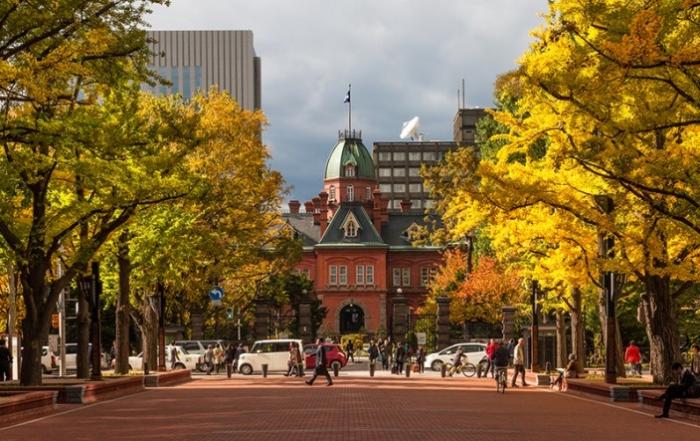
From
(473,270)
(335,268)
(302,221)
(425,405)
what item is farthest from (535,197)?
(302,221)

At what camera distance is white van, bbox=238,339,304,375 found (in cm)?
4888

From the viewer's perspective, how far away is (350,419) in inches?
787

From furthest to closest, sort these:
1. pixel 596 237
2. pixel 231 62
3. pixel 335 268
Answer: pixel 231 62 → pixel 335 268 → pixel 596 237

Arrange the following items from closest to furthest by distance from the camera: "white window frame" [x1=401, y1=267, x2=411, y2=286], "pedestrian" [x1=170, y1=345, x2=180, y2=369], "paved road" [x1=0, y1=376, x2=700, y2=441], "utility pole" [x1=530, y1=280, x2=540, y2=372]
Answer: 1. "paved road" [x1=0, y1=376, x2=700, y2=441]
2. "utility pole" [x1=530, y1=280, x2=540, y2=372]
3. "pedestrian" [x1=170, y1=345, x2=180, y2=369]
4. "white window frame" [x1=401, y1=267, x2=411, y2=286]

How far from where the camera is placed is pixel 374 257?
110938 millimetres

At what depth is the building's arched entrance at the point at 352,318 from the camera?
110 m

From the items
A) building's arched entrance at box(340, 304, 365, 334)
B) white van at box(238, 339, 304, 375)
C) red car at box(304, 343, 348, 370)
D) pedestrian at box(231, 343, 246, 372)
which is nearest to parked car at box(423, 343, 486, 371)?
red car at box(304, 343, 348, 370)

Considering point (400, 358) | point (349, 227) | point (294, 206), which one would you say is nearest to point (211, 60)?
point (294, 206)

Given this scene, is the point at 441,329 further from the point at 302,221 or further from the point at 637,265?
the point at 302,221

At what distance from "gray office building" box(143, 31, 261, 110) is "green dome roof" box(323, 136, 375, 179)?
37304 mm

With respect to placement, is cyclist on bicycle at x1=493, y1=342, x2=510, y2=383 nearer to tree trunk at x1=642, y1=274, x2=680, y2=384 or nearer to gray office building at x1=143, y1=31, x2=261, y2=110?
tree trunk at x1=642, y1=274, x2=680, y2=384

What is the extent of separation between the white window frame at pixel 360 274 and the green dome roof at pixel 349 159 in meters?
13.5

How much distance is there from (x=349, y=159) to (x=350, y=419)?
10216 centimetres

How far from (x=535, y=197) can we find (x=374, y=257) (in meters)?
85.5
